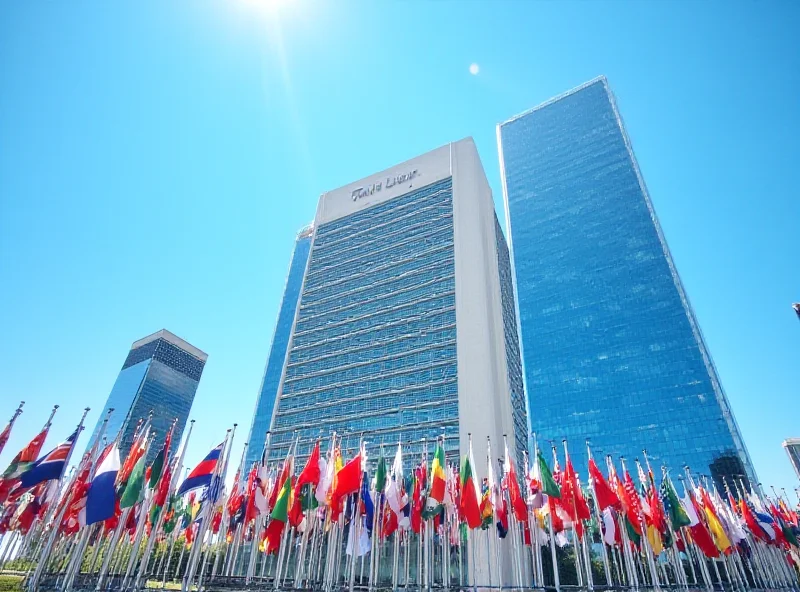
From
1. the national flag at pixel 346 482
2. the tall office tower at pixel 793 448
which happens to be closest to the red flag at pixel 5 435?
the national flag at pixel 346 482

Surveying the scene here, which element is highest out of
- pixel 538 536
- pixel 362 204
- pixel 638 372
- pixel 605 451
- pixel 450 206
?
pixel 362 204

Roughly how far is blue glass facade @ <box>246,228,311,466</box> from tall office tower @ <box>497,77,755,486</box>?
54909mm

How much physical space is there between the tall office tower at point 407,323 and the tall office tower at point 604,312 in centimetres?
818

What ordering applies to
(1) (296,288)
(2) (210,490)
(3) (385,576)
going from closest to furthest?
(2) (210,490) < (3) (385,576) < (1) (296,288)

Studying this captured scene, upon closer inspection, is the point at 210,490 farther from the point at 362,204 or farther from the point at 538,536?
the point at 362,204

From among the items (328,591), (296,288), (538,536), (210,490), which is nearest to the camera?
(210,490)

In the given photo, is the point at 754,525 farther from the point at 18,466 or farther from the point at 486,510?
the point at 18,466

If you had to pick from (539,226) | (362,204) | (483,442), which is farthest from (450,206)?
(483,442)

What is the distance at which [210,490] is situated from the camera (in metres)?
24.7

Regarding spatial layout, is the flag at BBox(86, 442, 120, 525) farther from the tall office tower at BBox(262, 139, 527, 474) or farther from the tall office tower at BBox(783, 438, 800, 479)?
the tall office tower at BBox(783, 438, 800, 479)

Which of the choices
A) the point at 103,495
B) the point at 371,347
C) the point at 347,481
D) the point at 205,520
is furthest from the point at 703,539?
the point at 371,347

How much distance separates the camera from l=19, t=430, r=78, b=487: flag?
24016 mm

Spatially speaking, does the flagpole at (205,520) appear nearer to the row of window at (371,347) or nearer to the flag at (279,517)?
the flag at (279,517)

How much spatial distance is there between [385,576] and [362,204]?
7118 cm
